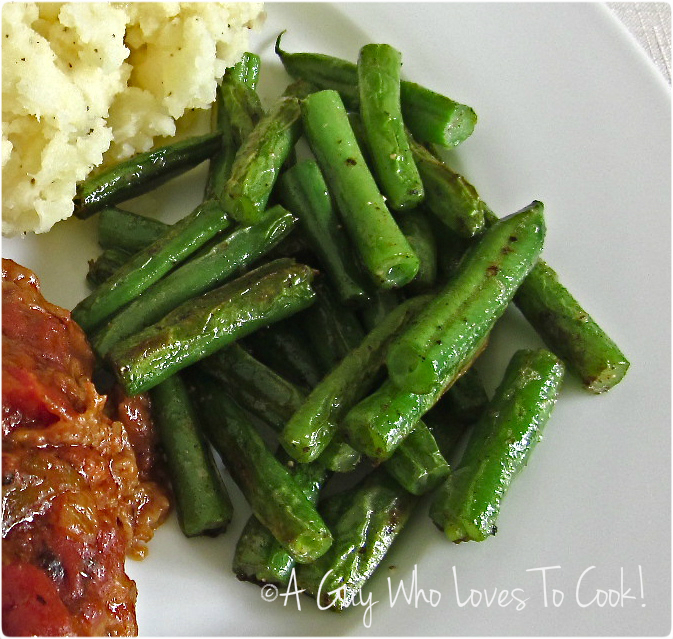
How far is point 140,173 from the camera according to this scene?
3.99m

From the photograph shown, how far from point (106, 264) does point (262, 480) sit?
1331 millimetres

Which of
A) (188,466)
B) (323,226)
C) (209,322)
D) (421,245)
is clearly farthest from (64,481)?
(421,245)

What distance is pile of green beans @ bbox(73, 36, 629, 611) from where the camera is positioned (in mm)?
3109

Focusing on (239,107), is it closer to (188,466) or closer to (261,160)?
(261,160)

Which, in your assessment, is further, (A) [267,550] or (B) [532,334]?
(B) [532,334]

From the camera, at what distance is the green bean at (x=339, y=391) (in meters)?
3.08

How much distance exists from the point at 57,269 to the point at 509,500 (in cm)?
236

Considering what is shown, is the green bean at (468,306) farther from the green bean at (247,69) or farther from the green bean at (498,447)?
the green bean at (247,69)

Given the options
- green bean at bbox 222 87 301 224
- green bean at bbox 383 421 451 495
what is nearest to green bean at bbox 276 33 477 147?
green bean at bbox 222 87 301 224

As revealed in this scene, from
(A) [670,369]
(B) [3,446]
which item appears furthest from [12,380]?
(A) [670,369]

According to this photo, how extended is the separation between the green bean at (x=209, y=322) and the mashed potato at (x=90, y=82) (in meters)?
0.88

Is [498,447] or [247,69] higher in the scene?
[247,69]

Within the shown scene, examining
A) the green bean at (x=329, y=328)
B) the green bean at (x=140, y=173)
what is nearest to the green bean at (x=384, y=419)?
the green bean at (x=329, y=328)

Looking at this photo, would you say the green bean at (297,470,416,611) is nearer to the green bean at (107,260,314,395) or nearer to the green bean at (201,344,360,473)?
the green bean at (201,344,360,473)
